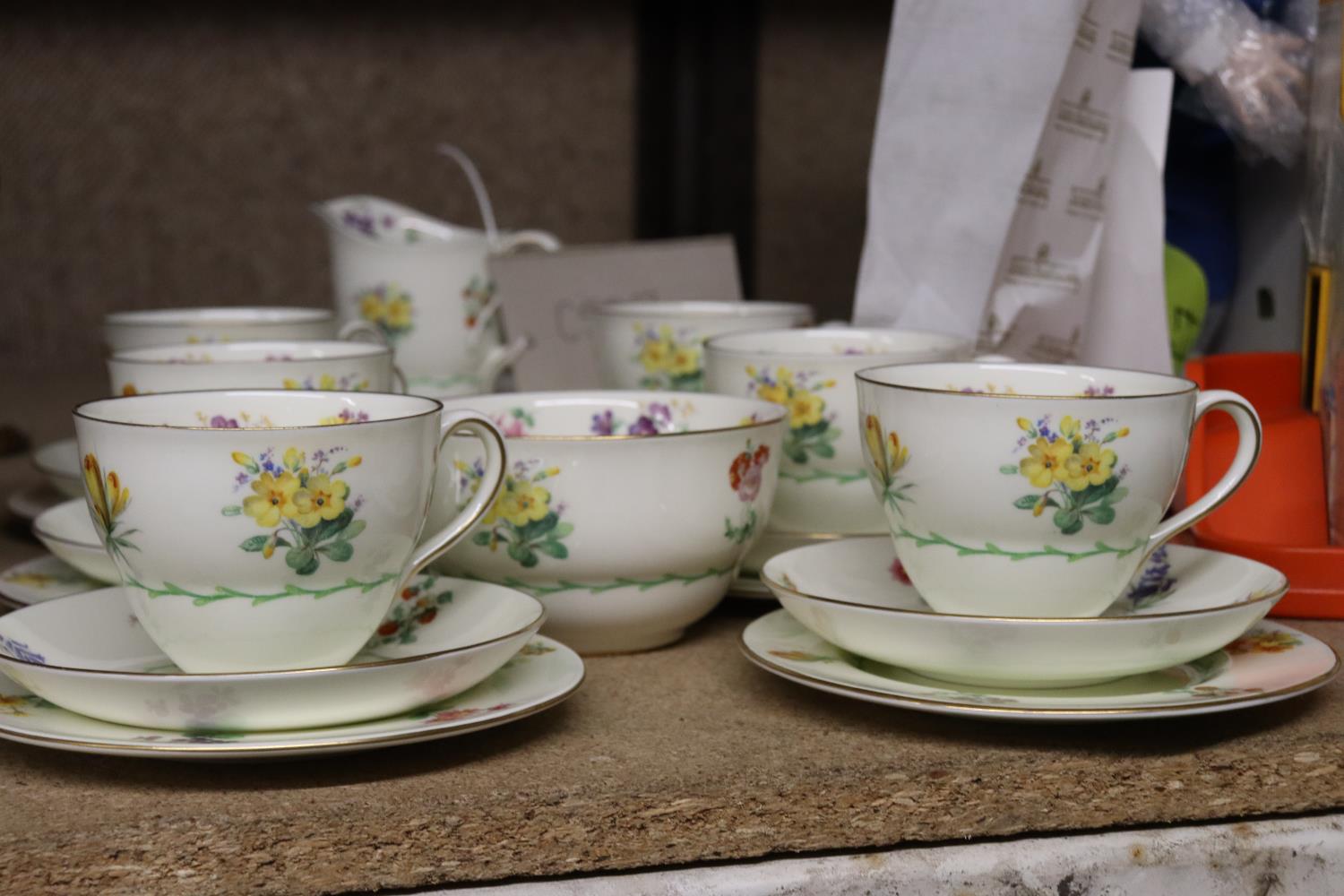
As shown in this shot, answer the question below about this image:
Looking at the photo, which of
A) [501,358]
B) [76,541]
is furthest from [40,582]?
[501,358]

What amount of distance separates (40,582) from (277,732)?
0.91 feet

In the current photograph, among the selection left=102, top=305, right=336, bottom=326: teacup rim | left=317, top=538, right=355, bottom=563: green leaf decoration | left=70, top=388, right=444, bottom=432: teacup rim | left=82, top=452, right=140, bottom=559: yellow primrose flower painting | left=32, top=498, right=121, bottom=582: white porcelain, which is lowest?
left=32, top=498, right=121, bottom=582: white porcelain

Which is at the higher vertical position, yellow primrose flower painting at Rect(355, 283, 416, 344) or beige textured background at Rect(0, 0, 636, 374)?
beige textured background at Rect(0, 0, 636, 374)

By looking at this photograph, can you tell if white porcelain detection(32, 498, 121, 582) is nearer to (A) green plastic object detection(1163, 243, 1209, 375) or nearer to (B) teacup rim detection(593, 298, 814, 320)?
(B) teacup rim detection(593, 298, 814, 320)

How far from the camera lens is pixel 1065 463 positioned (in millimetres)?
562

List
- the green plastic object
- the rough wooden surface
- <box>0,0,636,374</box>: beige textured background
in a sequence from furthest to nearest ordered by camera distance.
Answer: <box>0,0,636,374</box>: beige textured background
the green plastic object
the rough wooden surface

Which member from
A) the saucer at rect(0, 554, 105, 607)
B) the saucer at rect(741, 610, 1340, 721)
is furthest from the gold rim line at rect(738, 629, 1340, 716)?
the saucer at rect(0, 554, 105, 607)

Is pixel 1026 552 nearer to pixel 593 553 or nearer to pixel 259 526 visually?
pixel 593 553

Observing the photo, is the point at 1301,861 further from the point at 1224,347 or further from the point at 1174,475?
the point at 1224,347

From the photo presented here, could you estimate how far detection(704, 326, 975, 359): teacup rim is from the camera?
2.42 ft

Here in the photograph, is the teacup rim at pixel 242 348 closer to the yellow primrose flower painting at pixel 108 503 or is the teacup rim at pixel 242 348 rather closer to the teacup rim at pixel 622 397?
the teacup rim at pixel 622 397

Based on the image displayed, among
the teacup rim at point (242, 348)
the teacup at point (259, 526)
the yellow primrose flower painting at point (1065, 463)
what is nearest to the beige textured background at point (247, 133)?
the teacup rim at point (242, 348)

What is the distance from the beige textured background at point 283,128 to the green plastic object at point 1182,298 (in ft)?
2.59

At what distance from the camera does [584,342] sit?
1.07 m
